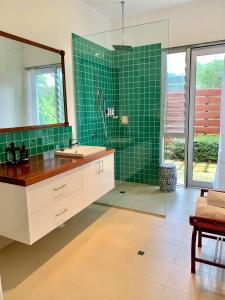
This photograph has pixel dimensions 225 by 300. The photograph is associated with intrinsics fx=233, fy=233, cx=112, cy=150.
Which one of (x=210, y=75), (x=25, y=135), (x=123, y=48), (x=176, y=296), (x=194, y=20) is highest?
(x=194, y=20)

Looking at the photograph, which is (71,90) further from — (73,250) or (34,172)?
A: (73,250)

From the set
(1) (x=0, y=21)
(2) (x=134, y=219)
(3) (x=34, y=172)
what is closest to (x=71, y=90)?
(1) (x=0, y=21)

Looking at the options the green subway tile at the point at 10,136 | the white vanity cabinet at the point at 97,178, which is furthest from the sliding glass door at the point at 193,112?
the green subway tile at the point at 10,136

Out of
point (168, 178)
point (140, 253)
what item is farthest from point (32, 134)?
point (168, 178)

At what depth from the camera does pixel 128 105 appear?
3.68 m

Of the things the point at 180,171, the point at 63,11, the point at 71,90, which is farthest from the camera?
the point at 180,171

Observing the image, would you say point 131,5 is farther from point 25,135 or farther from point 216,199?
point 216,199

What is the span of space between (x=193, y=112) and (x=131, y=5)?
1.86 metres

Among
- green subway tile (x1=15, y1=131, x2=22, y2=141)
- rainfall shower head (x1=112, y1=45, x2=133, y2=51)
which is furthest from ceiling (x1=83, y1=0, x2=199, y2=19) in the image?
green subway tile (x1=15, y1=131, x2=22, y2=141)

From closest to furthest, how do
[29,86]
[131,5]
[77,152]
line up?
1. [29,86]
2. [77,152]
3. [131,5]

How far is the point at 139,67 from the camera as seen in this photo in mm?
3572

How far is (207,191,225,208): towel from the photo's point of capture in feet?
6.30

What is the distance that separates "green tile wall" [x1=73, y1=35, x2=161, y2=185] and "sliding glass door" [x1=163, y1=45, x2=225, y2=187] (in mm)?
304

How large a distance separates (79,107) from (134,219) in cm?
167
